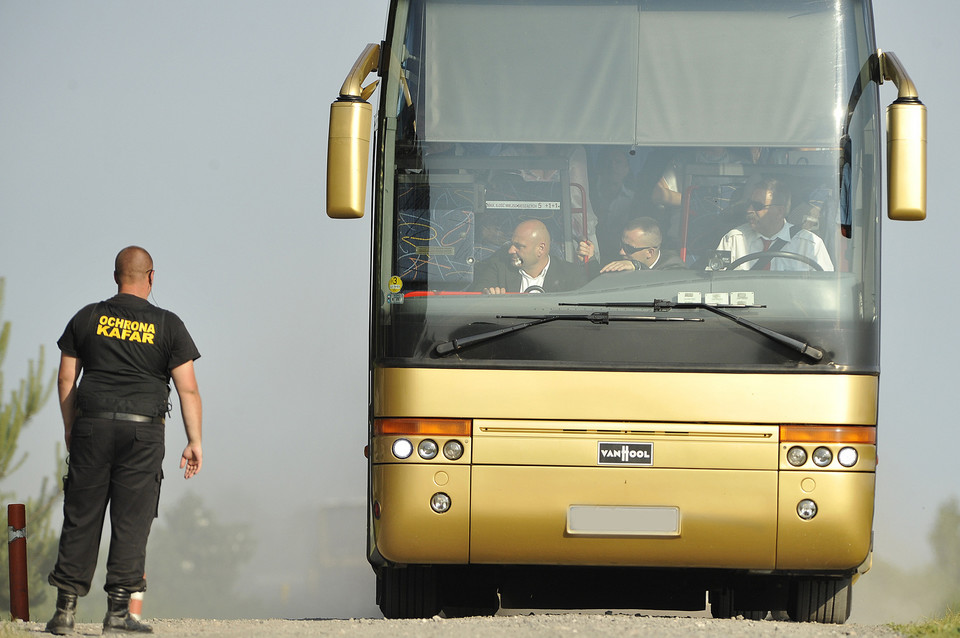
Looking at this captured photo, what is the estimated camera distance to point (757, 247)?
726cm

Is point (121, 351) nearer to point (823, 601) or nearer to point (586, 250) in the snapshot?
point (586, 250)

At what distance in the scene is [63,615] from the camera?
691 centimetres

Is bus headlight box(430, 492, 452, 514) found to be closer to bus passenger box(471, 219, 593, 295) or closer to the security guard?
bus passenger box(471, 219, 593, 295)

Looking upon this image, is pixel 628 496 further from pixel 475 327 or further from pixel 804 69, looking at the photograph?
pixel 804 69

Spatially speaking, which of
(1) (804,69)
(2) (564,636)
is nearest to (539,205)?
(1) (804,69)

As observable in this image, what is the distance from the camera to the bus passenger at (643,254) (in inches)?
284

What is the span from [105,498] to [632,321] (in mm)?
2824

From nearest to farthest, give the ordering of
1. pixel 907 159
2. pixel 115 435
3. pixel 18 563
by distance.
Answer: pixel 115 435, pixel 907 159, pixel 18 563

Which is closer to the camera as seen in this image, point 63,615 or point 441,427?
point 63,615

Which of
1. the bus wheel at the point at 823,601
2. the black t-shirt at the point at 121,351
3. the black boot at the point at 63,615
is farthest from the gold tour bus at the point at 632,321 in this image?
the black boot at the point at 63,615

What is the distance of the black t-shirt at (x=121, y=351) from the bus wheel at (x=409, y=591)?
1923mm

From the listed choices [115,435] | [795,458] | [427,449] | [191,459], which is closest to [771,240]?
[795,458]

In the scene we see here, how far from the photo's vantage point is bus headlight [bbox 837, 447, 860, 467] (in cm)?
721

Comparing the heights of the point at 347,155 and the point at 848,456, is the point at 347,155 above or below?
above
